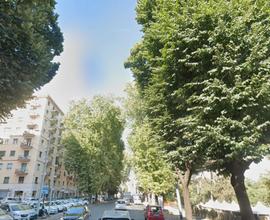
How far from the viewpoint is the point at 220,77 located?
492 inches

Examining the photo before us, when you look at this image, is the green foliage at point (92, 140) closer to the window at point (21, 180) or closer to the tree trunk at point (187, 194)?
the window at point (21, 180)

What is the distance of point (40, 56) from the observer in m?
12.8

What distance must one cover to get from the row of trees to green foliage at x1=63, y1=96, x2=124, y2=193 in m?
40.5

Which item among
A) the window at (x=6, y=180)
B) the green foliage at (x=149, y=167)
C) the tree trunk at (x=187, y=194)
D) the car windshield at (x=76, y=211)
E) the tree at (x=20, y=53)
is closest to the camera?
the tree at (x=20, y=53)

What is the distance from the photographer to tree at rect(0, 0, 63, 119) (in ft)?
35.0

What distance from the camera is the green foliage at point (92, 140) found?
53.6 m

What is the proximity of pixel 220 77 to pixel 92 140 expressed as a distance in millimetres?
43974

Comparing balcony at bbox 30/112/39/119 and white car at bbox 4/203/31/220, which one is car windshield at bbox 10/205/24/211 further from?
balcony at bbox 30/112/39/119

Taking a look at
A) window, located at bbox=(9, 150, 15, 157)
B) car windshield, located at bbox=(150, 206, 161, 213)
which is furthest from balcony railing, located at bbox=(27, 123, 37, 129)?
car windshield, located at bbox=(150, 206, 161, 213)

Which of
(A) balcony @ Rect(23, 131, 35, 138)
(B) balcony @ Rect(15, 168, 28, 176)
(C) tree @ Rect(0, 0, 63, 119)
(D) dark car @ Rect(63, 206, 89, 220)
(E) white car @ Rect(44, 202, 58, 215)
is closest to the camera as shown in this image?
(C) tree @ Rect(0, 0, 63, 119)

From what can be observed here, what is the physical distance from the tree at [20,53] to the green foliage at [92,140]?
131 feet

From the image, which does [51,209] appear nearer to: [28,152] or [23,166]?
[23,166]

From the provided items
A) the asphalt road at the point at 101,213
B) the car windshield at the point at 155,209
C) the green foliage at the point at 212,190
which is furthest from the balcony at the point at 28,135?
the car windshield at the point at 155,209

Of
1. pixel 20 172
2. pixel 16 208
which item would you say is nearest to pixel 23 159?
pixel 20 172
